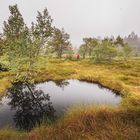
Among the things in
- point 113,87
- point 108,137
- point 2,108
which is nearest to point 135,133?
point 108,137

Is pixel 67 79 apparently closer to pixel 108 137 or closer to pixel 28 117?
pixel 28 117

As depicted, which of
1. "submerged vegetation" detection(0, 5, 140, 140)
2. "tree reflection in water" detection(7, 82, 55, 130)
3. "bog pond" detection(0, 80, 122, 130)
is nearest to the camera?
"submerged vegetation" detection(0, 5, 140, 140)

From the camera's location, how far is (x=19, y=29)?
35688 millimetres

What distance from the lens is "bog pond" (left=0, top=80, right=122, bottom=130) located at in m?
19.3

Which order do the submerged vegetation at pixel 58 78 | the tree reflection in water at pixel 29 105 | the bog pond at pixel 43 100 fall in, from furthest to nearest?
1. the bog pond at pixel 43 100
2. the tree reflection in water at pixel 29 105
3. the submerged vegetation at pixel 58 78

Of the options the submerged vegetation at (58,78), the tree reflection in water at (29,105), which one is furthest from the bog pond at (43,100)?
the submerged vegetation at (58,78)

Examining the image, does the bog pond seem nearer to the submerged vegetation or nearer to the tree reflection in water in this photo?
the tree reflection in water

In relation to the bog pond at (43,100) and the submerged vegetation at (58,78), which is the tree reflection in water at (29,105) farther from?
the submerged vegetation at (58,78)

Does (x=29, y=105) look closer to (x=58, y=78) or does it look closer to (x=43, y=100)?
(x=43, y=100)

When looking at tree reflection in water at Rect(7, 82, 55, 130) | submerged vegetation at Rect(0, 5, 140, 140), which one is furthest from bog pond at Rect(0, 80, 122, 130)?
submerged vegetation at Rect(0, 5, 140, 140)

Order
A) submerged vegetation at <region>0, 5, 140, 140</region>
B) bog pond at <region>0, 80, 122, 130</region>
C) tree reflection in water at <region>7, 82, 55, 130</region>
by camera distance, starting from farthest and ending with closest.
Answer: bog pond at <region>0, 80, 122, 130</region> → tree reflection in water at <region>7, 82, 55, 130</region> → submerged vegetation at <region>0, 5, 140, 140</region>

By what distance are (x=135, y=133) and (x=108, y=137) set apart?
1.50m

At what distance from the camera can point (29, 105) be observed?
24.0 meters

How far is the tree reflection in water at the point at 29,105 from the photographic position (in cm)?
1841
